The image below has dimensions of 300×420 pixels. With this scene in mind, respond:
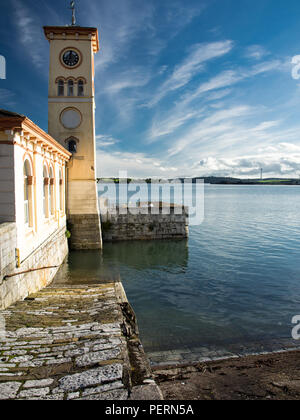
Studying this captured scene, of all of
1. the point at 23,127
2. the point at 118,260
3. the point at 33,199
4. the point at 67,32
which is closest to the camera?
the point at 23,127

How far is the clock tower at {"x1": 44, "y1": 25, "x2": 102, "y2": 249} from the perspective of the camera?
18.4m

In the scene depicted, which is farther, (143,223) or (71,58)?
(143,223)

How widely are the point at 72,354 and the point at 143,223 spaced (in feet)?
58.5

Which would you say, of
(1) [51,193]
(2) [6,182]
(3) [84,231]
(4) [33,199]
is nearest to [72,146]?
(3) [84,231]

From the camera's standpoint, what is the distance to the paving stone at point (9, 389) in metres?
3.35

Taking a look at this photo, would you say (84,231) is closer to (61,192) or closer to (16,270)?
(61,192)

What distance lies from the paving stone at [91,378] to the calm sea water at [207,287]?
3.47 meters

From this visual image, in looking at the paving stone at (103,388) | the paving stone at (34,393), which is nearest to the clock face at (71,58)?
the paving stone at (34,393)

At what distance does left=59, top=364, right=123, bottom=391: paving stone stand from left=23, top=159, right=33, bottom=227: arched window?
21.9 ft

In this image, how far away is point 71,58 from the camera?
18547 mm

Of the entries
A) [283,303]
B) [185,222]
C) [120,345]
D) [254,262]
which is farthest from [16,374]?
[185,222]

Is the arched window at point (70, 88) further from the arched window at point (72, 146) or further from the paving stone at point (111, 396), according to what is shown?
the paving stone at point (111, 396)

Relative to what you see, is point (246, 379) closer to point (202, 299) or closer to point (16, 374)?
point (16, 374)
